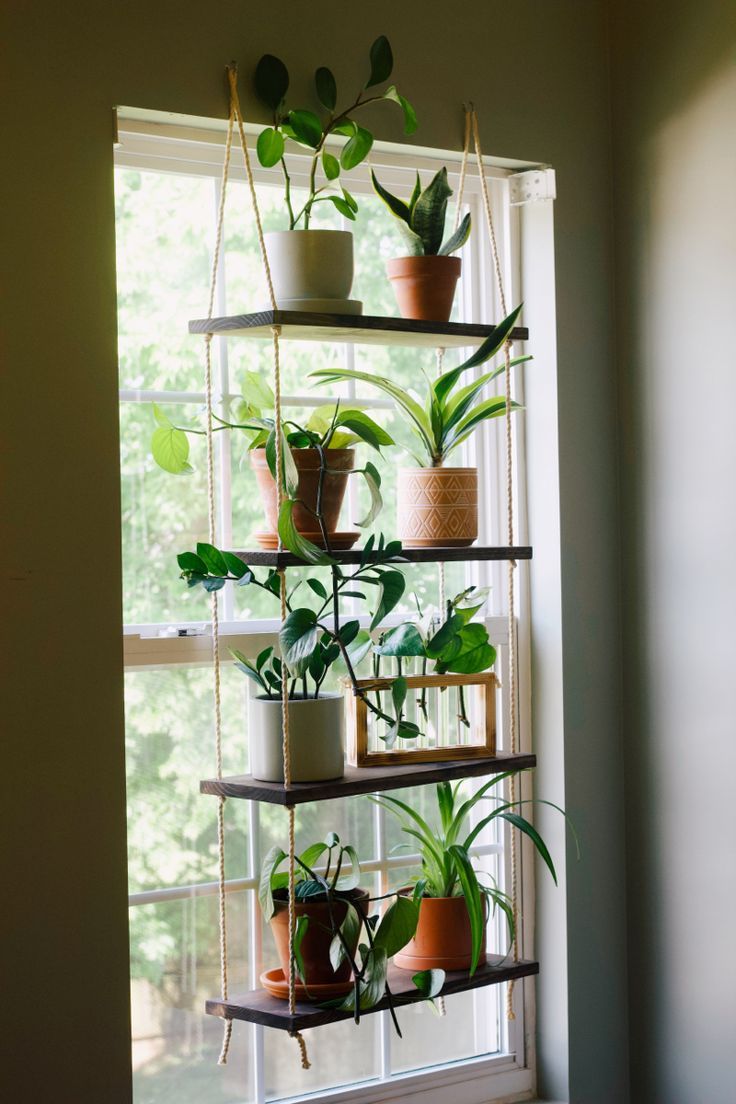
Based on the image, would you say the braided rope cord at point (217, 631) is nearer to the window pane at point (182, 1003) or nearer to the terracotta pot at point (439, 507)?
the window pane at point (182, 1003)

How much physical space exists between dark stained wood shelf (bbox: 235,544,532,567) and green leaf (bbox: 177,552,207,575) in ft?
0.24

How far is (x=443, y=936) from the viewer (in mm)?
2369

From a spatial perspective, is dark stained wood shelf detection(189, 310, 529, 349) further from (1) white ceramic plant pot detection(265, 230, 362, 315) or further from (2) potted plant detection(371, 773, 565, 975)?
(2) potted plant detection(371, 773, 565, 975)

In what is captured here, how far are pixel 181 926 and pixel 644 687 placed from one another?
1.08 m

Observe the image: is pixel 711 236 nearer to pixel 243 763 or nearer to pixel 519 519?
pixel 519 519

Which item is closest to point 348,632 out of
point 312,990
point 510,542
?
point 510,542

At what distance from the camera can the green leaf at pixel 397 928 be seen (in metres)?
2.25

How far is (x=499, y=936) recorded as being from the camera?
2.70 meters

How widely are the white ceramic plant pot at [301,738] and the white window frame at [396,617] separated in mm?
258

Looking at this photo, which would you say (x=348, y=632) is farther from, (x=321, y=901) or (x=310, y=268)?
(x=310, y=268)

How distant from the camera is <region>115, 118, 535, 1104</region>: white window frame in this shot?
233cm

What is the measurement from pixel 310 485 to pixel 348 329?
31 centimetres

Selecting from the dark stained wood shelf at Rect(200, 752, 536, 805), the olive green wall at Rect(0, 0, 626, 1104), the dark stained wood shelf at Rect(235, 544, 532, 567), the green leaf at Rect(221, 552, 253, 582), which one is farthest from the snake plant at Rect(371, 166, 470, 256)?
the dark stained wood shelf at Rect(200, 752, 536, 805)

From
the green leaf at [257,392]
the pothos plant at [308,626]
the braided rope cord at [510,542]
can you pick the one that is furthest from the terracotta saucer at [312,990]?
the green leaf at [257,392]
